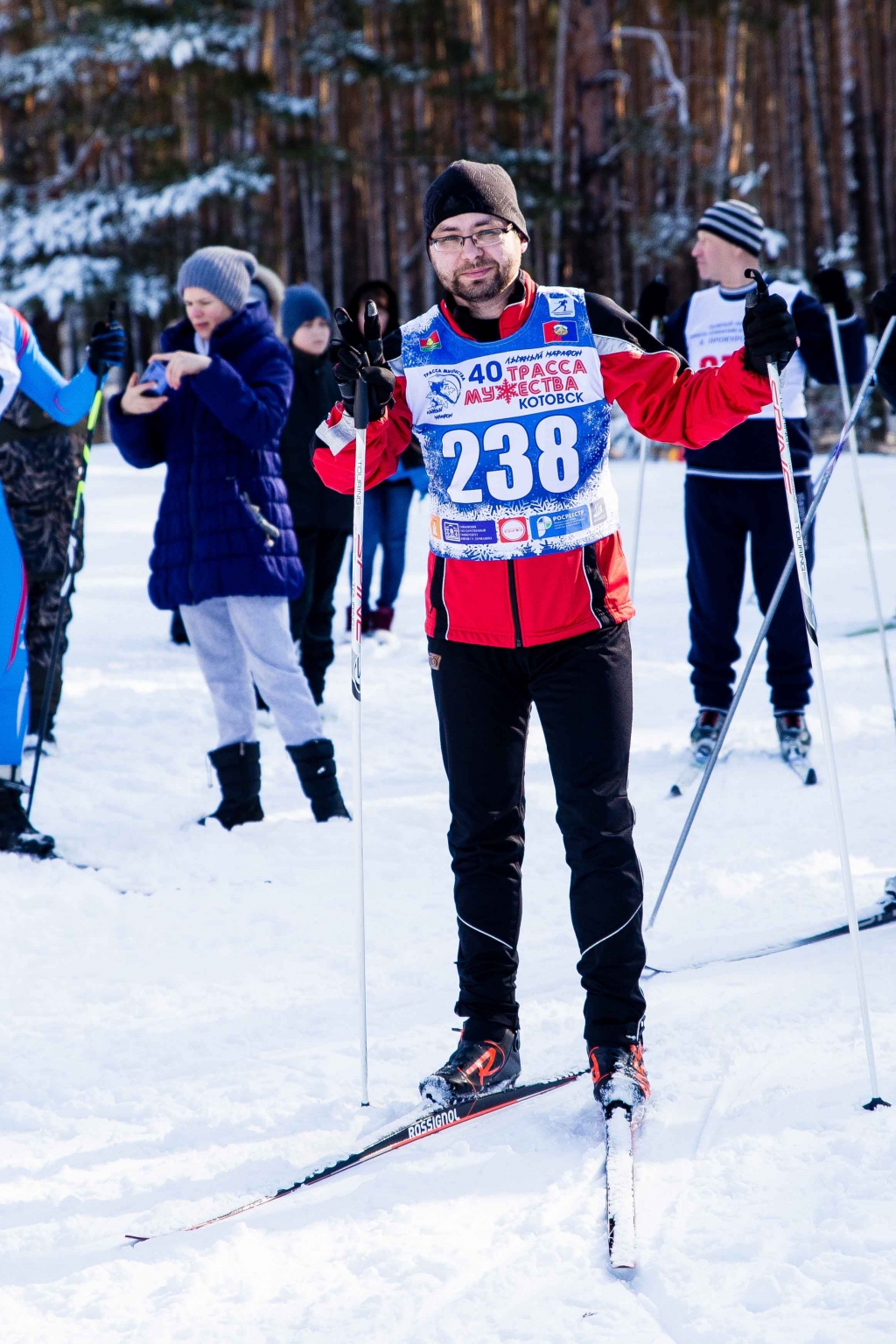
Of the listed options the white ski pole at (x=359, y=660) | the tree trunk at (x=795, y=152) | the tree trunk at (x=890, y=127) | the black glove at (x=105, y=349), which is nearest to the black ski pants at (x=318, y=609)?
the black glove at (x=105, y=349)

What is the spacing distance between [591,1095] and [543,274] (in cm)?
2064

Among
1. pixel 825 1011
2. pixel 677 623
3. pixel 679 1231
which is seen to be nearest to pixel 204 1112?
pixel 679 1231

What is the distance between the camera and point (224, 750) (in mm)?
4262

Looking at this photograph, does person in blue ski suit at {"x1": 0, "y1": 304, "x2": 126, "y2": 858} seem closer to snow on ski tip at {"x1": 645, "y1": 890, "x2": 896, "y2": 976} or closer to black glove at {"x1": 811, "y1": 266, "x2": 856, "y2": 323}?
snow on ski tip at {"x1": 645, "y1": 890, "x2": 896, "y2": 976}

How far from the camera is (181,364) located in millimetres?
3795

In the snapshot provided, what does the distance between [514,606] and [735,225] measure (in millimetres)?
2760

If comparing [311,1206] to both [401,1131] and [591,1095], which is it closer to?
[401,1131]

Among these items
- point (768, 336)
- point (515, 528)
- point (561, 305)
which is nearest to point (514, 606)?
point (515, 528)

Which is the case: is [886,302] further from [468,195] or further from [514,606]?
[514,606]

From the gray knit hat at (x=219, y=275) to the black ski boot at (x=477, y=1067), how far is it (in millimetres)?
2495

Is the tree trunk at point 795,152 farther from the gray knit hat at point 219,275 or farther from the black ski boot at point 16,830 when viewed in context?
the black ski boot at point 16,830

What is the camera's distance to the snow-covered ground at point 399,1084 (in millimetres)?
1897

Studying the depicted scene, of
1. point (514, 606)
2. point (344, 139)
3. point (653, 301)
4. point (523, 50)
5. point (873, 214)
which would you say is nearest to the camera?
point (514, 606)

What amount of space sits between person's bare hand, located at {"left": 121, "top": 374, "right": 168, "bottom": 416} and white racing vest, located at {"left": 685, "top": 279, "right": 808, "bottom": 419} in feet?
6.71
